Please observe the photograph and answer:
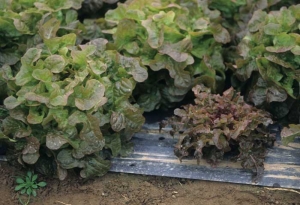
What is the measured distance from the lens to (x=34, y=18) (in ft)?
12.8

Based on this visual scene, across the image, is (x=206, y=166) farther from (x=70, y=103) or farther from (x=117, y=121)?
(x=70, y=103)

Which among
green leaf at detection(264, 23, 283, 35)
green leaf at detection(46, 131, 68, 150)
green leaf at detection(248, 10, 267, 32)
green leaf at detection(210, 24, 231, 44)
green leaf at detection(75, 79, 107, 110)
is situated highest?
green leaf at detection(248, 10, 267, 32)

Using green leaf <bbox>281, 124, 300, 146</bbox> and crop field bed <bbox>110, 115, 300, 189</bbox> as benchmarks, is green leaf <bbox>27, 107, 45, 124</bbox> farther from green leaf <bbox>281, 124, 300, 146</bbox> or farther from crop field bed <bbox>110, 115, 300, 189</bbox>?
green leaf <bbox>281, 124, 300, 146</bbox>

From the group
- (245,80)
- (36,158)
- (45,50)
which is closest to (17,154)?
(36,158)

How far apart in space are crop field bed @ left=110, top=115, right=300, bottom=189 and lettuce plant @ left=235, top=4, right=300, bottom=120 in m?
0.30

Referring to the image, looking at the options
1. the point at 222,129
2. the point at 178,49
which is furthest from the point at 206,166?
the point at 178,49

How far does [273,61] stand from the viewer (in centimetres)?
366

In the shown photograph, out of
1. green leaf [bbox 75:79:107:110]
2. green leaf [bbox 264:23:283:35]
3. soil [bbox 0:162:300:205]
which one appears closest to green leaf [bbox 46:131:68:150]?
green leaf [bbox 75:79:107:110]

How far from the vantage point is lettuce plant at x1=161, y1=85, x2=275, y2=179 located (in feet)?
11.4

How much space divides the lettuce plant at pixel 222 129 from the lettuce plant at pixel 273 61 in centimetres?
18

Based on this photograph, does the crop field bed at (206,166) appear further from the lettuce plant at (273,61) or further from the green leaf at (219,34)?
the green leaf at (219,34)

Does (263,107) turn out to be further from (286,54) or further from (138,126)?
(138,126)

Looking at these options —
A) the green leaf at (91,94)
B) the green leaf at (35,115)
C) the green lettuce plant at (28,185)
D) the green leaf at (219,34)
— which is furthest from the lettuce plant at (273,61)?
the green lettuce plant at (28,185)

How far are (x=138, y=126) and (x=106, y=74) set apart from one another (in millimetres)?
398
